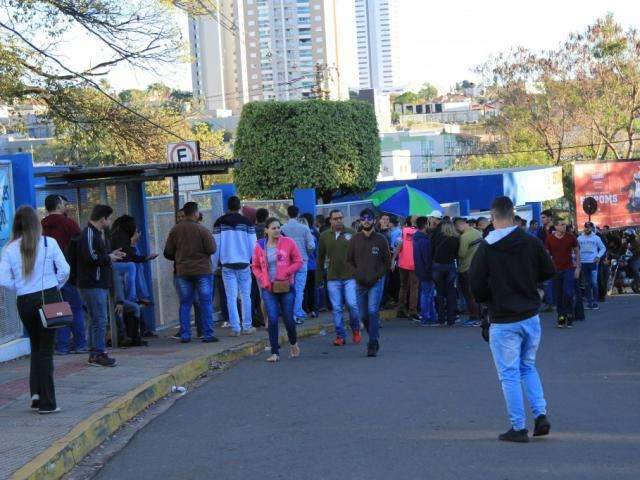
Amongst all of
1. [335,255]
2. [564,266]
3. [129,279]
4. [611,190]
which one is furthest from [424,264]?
[611,190]

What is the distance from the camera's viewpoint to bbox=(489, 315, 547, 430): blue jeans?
781cm

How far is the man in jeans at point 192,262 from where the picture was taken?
557 inches

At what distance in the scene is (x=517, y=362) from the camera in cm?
789

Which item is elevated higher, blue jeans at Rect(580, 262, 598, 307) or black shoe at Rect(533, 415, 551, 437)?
black shoe at Rect(533, 415, 551, 437)

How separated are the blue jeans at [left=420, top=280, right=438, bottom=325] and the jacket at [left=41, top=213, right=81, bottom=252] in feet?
24.8

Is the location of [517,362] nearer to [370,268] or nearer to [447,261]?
[370,268]

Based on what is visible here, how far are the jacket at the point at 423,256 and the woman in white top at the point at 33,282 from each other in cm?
1021

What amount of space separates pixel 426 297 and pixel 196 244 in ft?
19.6

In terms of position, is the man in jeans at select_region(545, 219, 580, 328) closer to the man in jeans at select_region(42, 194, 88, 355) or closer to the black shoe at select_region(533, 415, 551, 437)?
the man in jeans at select_region(42, 194, 88, 355)

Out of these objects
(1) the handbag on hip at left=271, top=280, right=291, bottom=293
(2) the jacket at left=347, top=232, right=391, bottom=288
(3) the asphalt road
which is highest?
(2) the jacket at left=347, top=232, right=391, bottom=288

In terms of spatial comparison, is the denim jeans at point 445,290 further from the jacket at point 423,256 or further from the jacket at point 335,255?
the jacket at point 335,255

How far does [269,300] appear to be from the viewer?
13.0 meters

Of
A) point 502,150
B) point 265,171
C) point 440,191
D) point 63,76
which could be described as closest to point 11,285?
point 63,76

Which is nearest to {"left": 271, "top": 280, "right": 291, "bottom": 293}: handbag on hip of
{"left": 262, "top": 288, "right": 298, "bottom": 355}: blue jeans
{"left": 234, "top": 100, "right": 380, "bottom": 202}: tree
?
{"left": 262, "top": 288, "right": 298, "bottom": 355}: blue jeans
